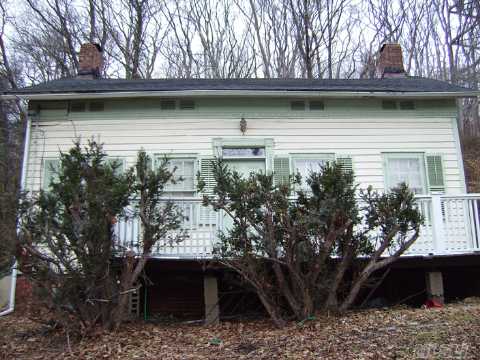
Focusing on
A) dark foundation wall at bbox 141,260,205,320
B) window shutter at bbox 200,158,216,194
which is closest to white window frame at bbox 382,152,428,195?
window shutter at bbox 200,158,216,194

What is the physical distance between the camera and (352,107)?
1082cm

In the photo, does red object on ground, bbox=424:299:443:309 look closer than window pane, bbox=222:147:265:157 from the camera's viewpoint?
Yes

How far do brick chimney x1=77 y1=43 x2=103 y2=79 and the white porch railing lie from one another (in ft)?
20.6

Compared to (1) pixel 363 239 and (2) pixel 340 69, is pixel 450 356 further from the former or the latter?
(2) pixel 340 69

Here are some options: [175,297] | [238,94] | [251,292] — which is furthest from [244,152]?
[175,297]

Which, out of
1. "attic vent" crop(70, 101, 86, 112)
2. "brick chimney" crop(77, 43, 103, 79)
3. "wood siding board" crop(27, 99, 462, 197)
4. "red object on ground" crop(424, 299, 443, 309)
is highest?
"brick chimney" crop(77, 43, 103, 79)

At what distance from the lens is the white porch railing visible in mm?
8102

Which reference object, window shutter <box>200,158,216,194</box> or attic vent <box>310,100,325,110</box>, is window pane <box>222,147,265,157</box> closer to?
window shutter <box>200,158,216,194</box>

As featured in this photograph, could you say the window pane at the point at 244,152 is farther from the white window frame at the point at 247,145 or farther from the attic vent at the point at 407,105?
the attic vent at the point at 407,105

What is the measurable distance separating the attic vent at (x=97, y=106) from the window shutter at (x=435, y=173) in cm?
733

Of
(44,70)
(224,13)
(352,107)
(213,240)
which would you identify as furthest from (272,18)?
(213,240)

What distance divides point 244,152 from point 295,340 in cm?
547

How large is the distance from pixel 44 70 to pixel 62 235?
57.9 feet

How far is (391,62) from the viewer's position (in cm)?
1348
